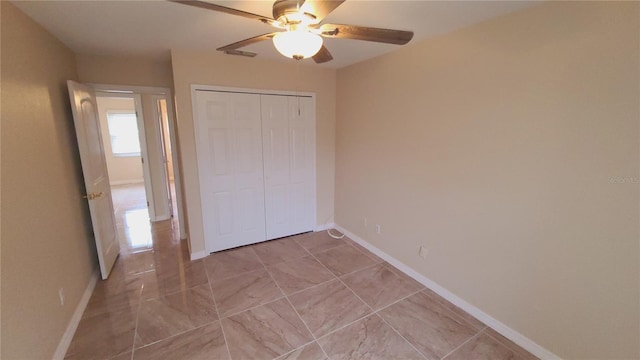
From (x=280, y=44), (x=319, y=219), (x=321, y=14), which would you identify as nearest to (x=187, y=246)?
(x=319, y=219)

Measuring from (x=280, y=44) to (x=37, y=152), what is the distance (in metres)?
1.86

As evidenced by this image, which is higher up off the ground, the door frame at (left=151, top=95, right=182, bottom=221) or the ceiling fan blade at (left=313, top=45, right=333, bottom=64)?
the ceiling fan blade at (left=313, top=45, right=333, bottom=64)

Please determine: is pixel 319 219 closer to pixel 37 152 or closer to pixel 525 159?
pixel 525 159

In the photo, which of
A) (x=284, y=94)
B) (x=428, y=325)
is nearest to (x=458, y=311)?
(x=428, y=325)

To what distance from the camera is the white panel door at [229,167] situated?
119 inches

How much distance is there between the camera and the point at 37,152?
1.82 metres

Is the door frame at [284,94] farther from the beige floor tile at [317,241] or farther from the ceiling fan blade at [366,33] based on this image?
the ceiling fan blade at [366,33]

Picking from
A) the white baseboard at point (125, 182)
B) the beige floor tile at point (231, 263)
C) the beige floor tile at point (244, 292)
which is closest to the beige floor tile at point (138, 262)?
the beige floor tile at point (231, 263)

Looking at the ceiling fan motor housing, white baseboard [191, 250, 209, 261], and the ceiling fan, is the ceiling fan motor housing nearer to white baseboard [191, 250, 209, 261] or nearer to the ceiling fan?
the ceiling fan

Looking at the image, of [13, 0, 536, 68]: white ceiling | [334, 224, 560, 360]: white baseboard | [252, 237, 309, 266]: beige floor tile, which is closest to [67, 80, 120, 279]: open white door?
[13, 0, 536, 68]: white ceiling

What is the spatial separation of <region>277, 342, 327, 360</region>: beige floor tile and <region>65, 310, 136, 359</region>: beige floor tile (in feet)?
3.82

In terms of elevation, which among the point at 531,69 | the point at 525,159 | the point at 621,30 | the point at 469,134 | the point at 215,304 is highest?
the point at 621,30

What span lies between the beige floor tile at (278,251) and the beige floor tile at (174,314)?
804mm

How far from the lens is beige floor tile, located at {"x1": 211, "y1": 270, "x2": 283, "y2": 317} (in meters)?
2.39
